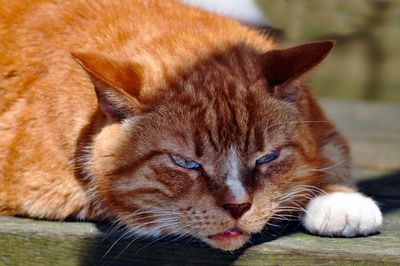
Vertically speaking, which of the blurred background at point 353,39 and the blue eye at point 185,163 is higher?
the blue eye at point 185,163

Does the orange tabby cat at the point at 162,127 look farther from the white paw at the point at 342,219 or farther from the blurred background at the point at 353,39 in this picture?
the blurred background at the point at 353,39

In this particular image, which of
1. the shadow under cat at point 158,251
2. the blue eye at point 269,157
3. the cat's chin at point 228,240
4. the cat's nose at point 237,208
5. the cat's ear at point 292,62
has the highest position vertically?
the cat's ear at point 292,62

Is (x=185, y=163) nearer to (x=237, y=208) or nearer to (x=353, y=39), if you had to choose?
(x=237, y=208)

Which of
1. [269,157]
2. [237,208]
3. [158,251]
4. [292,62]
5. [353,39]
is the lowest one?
[158,251]

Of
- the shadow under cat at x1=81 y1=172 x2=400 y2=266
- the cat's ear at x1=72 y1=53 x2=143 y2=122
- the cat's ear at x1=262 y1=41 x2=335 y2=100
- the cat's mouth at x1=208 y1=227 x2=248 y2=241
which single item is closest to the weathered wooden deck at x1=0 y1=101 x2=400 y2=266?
the shadow under cat at x1=81 y1=172 x2=400 y2=266

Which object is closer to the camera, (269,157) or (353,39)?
(269,157)

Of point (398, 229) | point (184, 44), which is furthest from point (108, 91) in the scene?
point (398, 229)

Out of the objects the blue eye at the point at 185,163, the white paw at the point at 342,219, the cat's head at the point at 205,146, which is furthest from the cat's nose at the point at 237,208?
the white paw at the point at 342,219

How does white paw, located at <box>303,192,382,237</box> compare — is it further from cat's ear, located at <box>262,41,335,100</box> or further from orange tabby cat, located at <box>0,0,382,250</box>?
cat's ear, located at <box>262,41,335,100</box>

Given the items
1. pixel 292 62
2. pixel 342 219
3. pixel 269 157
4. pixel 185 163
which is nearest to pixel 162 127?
pixel 185 163

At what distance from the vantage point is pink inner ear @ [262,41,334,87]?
118 inches

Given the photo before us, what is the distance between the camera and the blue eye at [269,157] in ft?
9.72

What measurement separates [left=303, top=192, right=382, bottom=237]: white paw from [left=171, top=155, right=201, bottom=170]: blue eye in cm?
52

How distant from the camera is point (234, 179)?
111 inches
